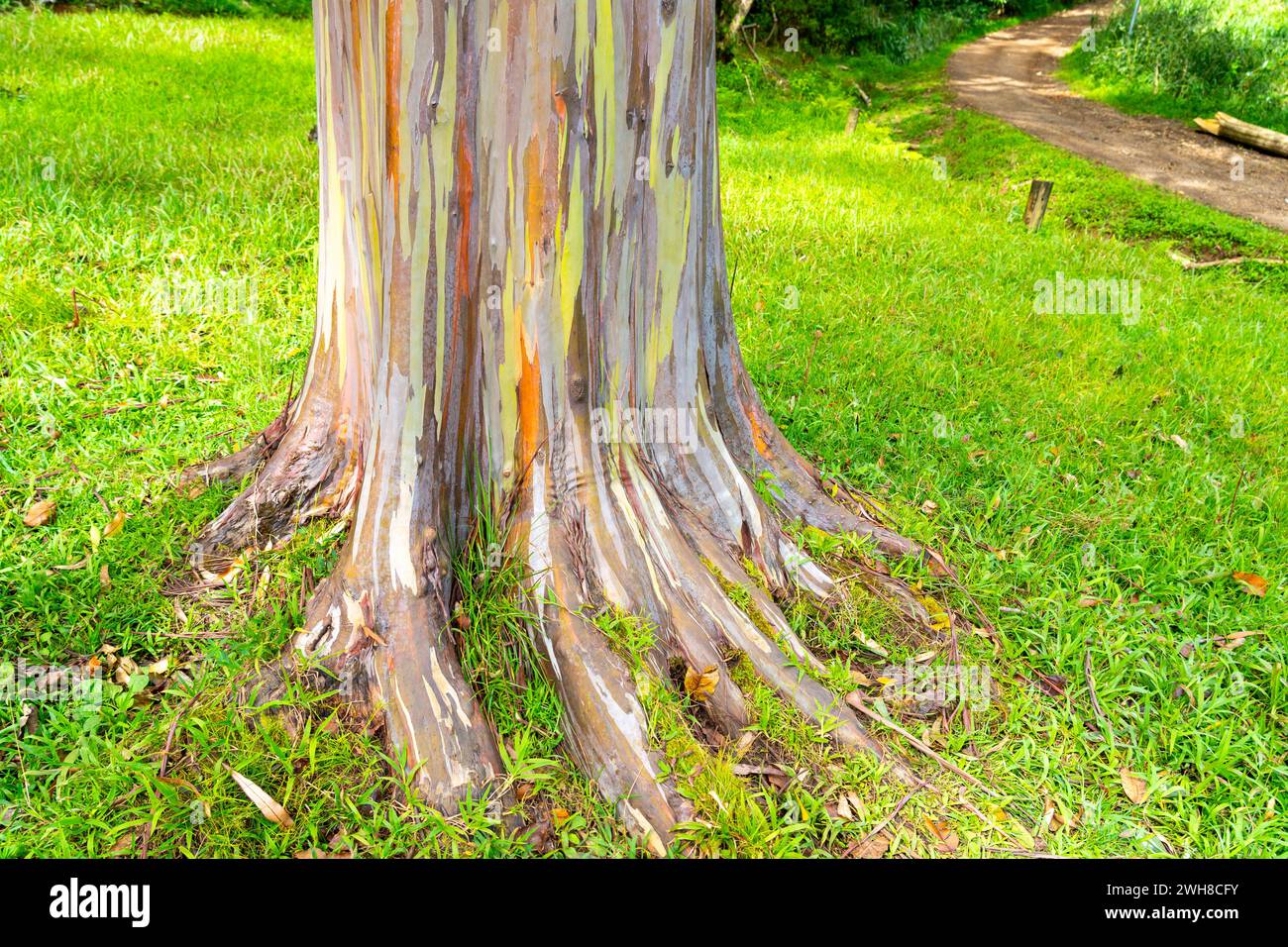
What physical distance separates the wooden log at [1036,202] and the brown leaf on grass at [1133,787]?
675 centimetres

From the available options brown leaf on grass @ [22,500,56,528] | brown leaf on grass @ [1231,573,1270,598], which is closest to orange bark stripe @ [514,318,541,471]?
brown leaf on grass @ [22,500,56,528]

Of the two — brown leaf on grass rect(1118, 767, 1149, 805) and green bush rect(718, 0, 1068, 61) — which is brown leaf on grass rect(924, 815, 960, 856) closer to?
brown leaf on grass rect(1118, 767, 1149, 805)

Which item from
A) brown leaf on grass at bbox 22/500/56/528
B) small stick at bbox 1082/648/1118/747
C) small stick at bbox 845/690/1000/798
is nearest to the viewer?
small stick at bbox 845/690/1000/798

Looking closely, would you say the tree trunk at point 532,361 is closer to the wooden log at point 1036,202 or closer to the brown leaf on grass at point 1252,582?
the brown leaf on grass at point 1252,582

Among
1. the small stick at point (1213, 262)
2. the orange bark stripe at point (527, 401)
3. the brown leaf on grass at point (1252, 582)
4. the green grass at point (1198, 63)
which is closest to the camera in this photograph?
the orange bark stripe at point (527, 401)

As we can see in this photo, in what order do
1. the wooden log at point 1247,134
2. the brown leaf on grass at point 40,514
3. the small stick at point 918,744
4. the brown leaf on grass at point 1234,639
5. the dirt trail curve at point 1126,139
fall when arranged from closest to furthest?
the small stick at point 918,744, the brown leaf on grass at point 40,514, the brown leaf on grass at point 1234,639, the dirt trail curve at point 1126,139, the wooden log at point 1247,134

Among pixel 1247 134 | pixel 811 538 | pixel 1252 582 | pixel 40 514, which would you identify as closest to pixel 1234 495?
pixel 1252 582

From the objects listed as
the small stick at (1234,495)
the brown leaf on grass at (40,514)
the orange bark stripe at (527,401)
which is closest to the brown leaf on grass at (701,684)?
the orange bark stripe at (527,401)

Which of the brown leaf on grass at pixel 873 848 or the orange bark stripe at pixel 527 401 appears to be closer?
the brown leaf on grass at pixel 873 848

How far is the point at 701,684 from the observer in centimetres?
246

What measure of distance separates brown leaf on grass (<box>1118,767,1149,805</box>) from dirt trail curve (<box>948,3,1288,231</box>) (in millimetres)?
9284

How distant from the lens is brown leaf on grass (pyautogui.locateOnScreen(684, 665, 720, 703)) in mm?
2457

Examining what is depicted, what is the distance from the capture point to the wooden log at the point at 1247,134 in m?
11.4

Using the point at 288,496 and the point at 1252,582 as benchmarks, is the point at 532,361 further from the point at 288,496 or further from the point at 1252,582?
the point at 1252,582
